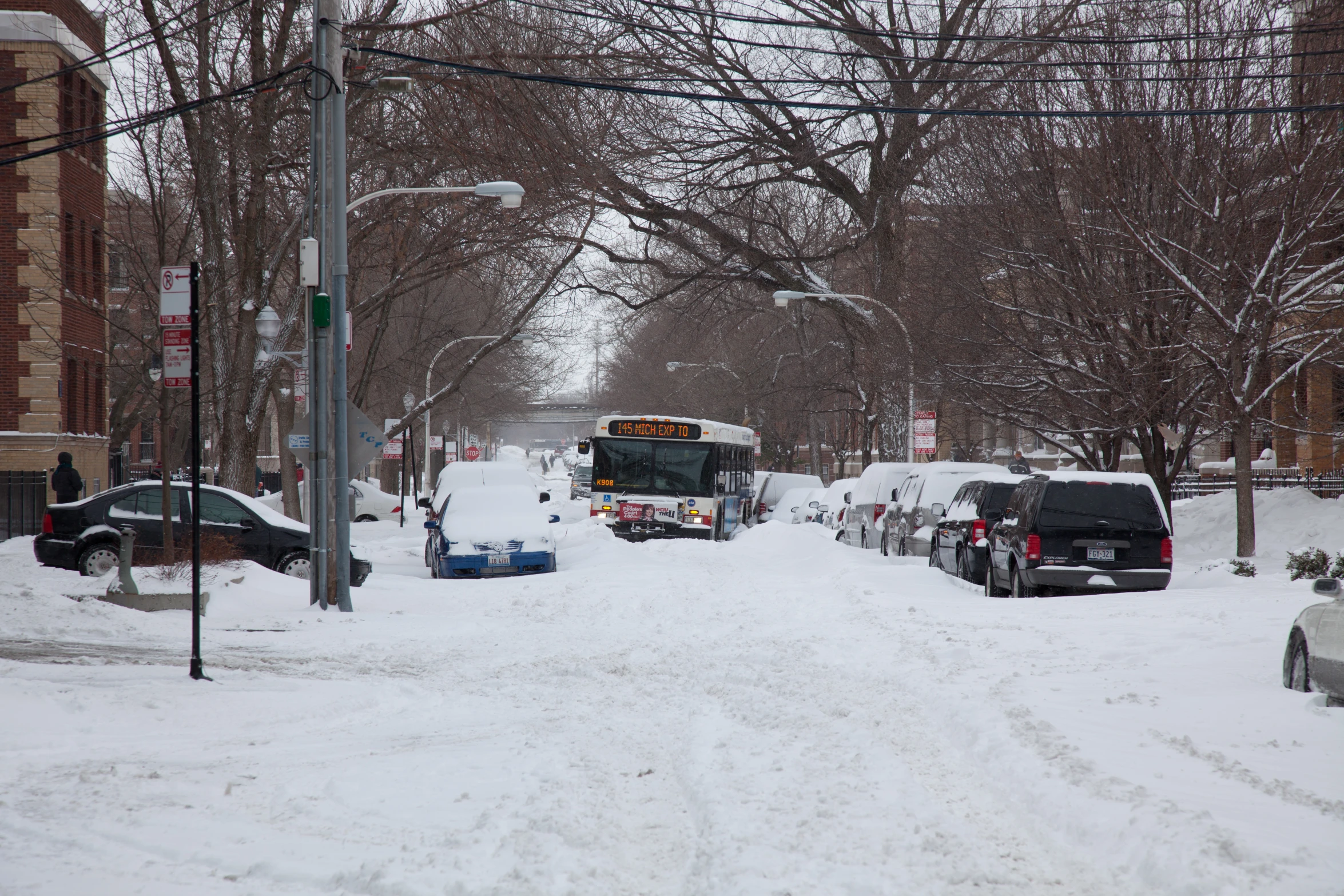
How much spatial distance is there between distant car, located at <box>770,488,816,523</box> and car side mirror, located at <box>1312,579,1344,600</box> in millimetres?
30618

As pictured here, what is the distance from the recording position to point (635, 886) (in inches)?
196

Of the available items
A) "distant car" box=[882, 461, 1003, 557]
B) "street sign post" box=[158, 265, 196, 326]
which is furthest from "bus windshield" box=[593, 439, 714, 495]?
"street sign post" box=[158, 265, 196, 326]

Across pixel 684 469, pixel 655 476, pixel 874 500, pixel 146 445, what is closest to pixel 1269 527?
pixel 874 500

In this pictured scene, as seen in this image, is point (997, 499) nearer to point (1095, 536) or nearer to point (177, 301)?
point (1095, 536)

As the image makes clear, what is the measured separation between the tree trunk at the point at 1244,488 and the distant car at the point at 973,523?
12.0ft

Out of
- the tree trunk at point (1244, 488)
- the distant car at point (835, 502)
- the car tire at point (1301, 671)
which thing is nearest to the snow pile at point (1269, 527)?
the tree trunk at point (1244, 488)

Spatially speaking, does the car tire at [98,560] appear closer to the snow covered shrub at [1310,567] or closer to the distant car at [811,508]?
the snow covered shrub at [1310,567]

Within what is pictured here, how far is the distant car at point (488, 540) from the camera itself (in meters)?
19.7

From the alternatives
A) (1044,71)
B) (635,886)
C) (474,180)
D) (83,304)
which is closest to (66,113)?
(83,304)

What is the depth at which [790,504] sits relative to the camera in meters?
40.3

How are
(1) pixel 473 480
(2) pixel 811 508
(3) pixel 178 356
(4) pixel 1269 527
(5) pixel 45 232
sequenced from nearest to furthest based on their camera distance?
(3) pixel 178 356
(1) pixel 473 480
(4) pixel 1269 527
(5) pixel 45 232
(2) pixel 811 508

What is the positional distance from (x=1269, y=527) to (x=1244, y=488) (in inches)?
211

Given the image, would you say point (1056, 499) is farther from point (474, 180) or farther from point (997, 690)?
point (474, 180)

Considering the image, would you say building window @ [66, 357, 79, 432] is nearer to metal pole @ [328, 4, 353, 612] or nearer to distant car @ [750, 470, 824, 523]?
metal pole @ [328, 4, 353, 612]
